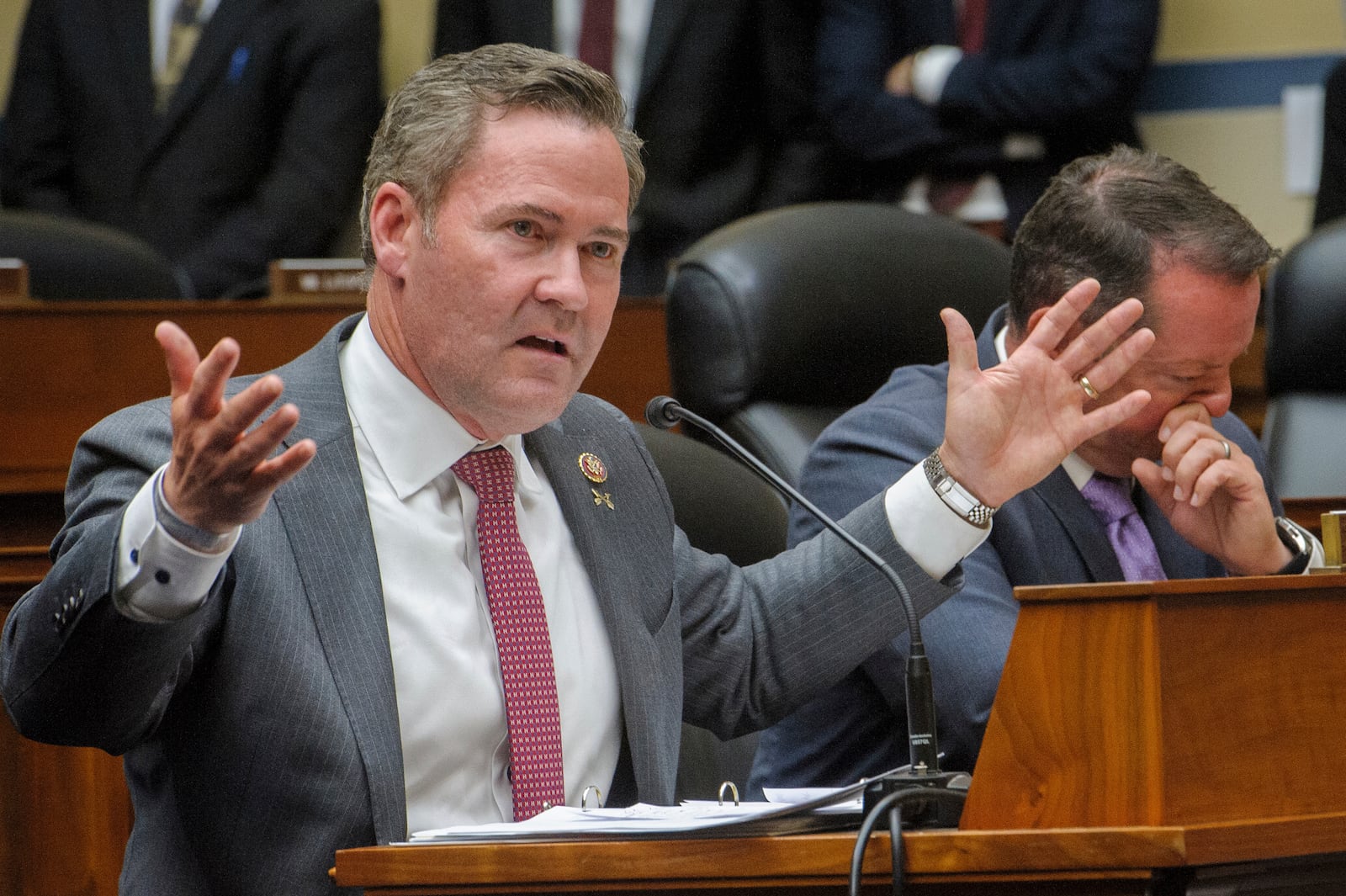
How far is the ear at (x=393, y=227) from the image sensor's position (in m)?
1.57

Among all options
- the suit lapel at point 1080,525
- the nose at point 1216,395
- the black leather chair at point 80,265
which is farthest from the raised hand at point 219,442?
the black leather chair at point 80,265

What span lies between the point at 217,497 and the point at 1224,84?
3.54 meters

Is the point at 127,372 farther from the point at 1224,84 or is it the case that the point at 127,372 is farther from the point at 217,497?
the point at 1224,84

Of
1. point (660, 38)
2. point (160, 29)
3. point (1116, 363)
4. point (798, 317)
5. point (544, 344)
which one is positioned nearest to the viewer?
point (544, 344)

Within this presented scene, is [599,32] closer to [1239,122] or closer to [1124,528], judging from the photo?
[1239,122]

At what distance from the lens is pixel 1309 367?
9.02 feet

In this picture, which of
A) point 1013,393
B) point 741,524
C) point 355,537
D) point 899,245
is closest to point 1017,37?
point 899,245

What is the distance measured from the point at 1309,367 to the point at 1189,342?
3.24ft

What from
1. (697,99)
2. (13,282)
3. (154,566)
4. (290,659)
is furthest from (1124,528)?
(697,99)

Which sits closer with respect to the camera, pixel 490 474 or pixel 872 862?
pixel 872 862

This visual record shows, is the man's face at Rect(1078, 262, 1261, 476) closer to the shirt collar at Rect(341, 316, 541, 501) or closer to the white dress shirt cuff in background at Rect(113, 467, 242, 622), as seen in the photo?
the shirt collar at Rect(341, 316, 541, 501)

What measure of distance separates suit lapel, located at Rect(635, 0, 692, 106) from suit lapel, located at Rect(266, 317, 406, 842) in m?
2.17

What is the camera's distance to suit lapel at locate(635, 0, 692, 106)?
11.7ft

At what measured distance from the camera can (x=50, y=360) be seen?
2584 millimetres
